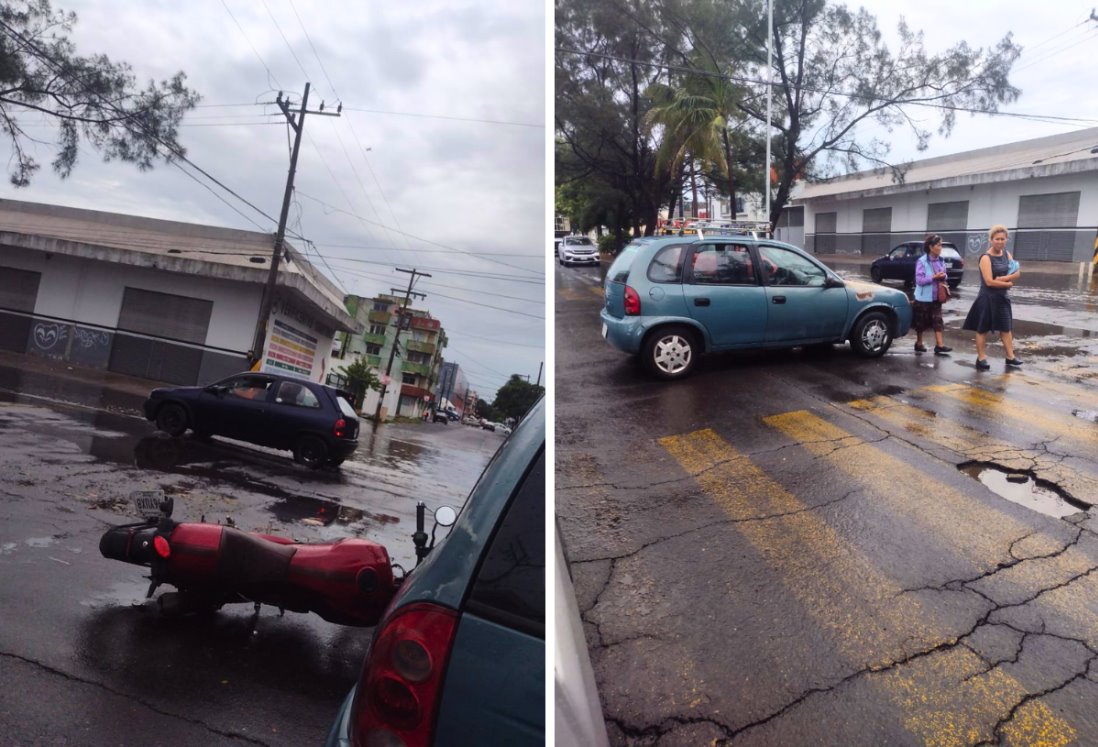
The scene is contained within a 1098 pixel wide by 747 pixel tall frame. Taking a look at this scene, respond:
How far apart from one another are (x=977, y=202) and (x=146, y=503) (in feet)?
4.88

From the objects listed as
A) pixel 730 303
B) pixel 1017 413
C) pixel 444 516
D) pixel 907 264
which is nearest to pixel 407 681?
pixel 444 516

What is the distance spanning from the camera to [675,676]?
3.10ft

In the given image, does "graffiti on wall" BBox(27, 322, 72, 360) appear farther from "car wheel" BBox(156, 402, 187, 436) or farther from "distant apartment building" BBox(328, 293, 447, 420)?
"distant apartment building" BBox(328, 293, 447, 420)

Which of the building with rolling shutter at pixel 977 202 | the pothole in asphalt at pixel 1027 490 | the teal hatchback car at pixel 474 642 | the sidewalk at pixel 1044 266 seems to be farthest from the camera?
the sidewalk at pixel 1044 266

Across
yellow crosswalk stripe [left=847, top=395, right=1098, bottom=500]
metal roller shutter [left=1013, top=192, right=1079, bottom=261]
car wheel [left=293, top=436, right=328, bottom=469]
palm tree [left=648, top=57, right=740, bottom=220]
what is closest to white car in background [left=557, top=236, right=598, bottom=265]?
palm tree [left=648, top=57, right=740, bottom=220]

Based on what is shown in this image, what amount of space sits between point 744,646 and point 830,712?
0.14 m

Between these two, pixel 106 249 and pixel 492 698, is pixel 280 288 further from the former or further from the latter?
pixel 492 698

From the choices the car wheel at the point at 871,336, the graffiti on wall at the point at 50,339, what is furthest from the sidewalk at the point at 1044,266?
the graffiti on wall at the point at 50,339

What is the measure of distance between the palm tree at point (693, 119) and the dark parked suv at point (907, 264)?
1.86 feet

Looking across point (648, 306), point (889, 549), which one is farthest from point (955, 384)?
point (648, 306)

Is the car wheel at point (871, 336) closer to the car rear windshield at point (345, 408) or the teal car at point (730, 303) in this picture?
the teal car at point (730, 303)

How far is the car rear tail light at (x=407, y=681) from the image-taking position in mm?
648

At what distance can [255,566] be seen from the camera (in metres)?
0.81

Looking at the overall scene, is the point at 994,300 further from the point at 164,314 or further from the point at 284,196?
the point at 164,314
